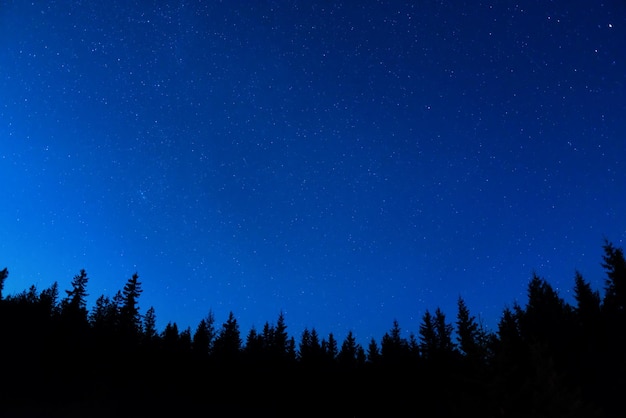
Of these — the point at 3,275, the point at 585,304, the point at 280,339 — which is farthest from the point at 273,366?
the point at 3,275

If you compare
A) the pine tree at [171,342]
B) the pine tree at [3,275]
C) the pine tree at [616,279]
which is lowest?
the pine tree at [616,279]

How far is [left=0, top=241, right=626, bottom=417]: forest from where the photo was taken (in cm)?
4444


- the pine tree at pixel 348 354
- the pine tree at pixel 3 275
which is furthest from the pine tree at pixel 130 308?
the pine tree at pixel 3 275

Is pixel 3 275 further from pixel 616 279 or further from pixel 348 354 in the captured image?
pixel 616 279

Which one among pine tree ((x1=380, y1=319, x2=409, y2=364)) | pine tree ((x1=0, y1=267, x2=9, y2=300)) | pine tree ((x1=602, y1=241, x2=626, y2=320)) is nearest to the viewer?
pine tree ((x1=602, y1=241, x2=626, y2=320))

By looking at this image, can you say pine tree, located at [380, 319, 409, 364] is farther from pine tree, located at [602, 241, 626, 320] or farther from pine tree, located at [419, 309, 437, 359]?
pine tree, located at [602, 241, 626, 320]

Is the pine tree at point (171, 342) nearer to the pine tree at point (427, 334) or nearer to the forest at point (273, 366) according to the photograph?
the forest at point (273, 366)

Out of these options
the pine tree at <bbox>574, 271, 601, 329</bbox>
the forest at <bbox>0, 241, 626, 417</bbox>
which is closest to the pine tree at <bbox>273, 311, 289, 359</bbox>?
the forest at <bbox>0, 241, 626, 417</bbox>

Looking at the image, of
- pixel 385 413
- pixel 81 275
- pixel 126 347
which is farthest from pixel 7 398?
pixel 385 413

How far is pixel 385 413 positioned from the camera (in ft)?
218

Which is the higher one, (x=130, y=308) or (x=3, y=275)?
(x=3, y=275)

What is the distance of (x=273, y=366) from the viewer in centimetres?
7612

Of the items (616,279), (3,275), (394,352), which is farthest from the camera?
(3,275)

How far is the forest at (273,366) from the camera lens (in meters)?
44.4
